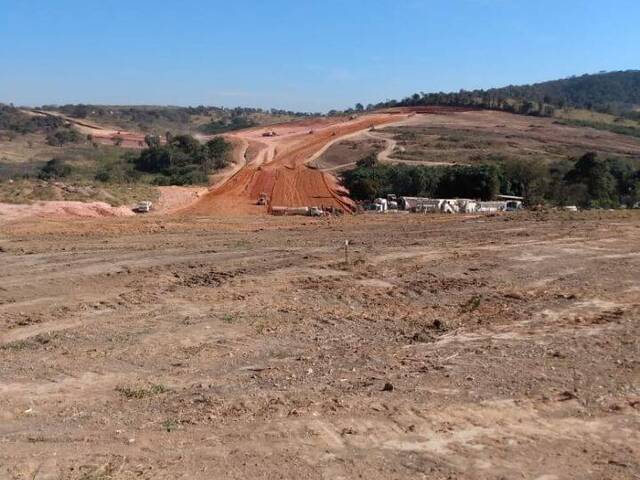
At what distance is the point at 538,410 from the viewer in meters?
7.37

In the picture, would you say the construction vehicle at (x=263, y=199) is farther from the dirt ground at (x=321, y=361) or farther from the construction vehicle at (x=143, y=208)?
the dirt ground at (x=321, y=361)

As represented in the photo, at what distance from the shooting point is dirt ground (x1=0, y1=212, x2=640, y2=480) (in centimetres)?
633

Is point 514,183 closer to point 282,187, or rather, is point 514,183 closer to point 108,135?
point 282,187

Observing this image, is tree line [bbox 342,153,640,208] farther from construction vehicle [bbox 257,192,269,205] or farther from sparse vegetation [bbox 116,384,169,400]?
sparse vegetation [bbox 116,384,169,400]

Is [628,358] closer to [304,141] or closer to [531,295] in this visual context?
[531,295]

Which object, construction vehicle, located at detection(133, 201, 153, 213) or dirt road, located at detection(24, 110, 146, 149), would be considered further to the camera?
dirt road, located at detection(24, 110, 146, 149)

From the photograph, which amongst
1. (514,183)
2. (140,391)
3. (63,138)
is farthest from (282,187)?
(63,138)

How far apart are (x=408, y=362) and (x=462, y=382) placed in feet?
3.29

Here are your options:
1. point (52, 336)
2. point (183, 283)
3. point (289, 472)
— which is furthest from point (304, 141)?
point (289, 472)

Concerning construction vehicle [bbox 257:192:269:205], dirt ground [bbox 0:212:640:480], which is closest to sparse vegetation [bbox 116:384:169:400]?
dirt ground [bbox 0:212:640:480]

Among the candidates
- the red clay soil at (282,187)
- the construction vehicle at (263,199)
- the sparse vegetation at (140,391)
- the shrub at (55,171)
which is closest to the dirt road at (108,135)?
the red clay soil at (282,187)

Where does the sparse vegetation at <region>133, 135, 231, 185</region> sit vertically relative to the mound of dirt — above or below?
above

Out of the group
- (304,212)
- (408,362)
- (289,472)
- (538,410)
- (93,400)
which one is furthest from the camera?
(304,212)

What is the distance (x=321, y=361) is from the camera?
30.2 feet
